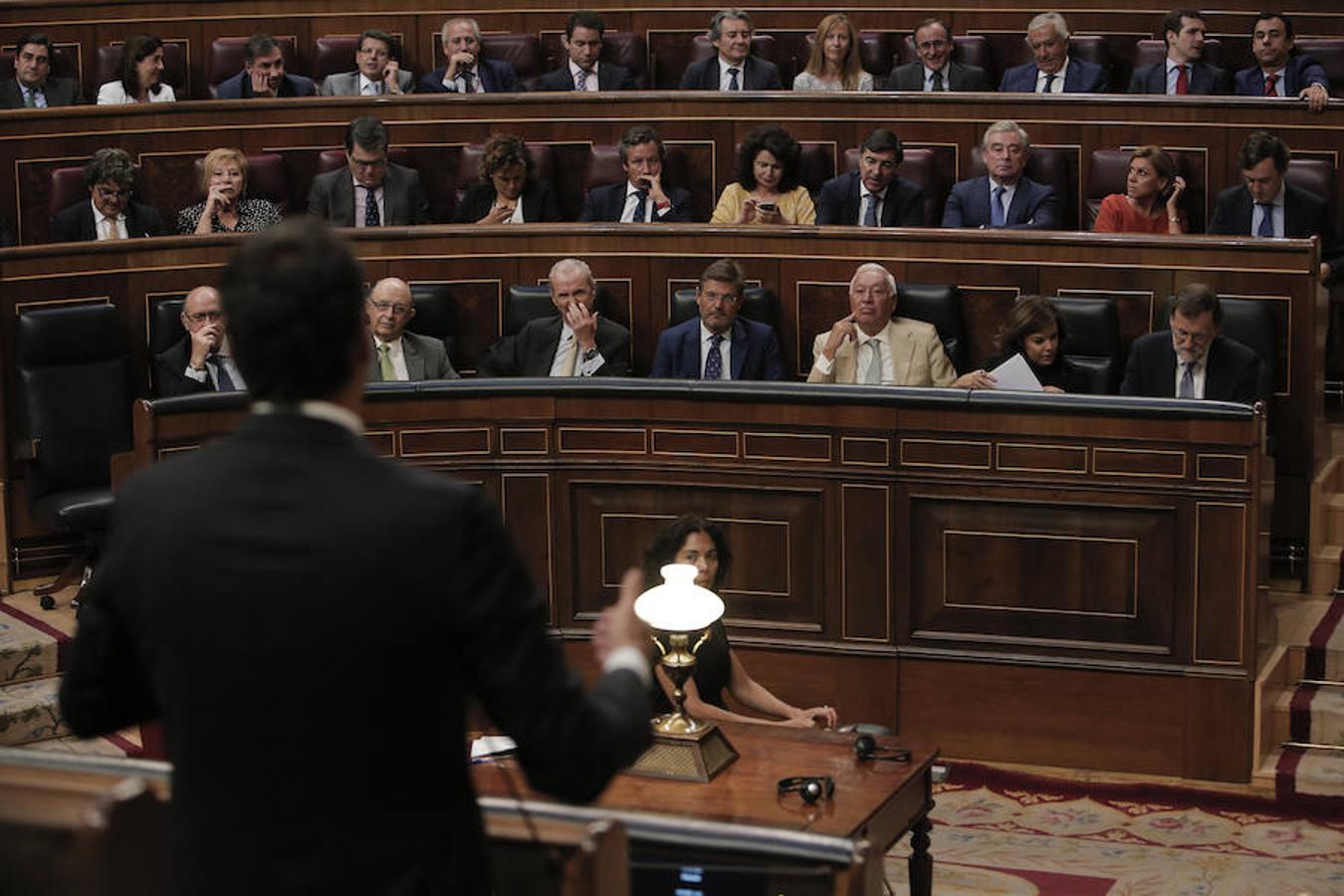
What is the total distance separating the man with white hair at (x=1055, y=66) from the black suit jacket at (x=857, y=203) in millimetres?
764

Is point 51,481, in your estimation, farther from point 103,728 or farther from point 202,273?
point 103,728

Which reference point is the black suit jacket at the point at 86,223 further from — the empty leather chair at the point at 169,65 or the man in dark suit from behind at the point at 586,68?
the man in dark suit from behind at the point at 586,68

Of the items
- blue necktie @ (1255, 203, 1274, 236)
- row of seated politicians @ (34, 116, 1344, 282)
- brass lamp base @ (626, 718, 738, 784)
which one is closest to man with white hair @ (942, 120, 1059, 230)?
row of seated politicians @ (34, 116, 1344, 282)

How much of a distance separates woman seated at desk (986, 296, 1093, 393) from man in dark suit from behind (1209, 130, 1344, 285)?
2.49 feet

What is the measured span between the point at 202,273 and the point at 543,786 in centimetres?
362

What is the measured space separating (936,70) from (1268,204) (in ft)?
4.09

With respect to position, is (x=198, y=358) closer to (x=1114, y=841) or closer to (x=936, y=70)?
(x=1114, y=841)

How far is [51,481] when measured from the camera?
14.8 feet

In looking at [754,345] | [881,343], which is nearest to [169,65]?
[754,345]

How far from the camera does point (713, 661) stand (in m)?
3.24

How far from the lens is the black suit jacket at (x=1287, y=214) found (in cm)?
471

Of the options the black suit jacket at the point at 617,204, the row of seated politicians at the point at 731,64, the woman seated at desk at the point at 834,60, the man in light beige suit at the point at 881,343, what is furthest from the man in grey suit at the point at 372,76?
the man in light beige suit at the point at 881,343

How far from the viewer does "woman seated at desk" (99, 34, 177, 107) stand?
18.8ft

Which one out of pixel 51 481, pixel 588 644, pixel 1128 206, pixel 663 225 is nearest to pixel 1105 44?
pixel 1128 206
